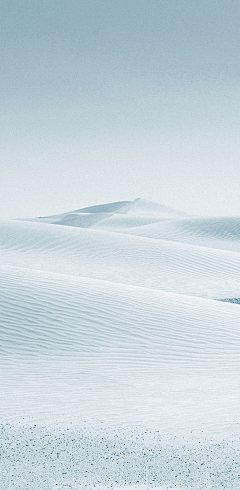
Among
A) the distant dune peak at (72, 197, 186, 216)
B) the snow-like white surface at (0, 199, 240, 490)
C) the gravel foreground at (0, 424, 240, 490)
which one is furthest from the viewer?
the distant dune peak at (72, 197, 186, 216)

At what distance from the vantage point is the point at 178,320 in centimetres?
963

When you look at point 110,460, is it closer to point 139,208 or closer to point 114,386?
point 114,386

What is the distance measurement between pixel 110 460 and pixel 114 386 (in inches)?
77.0

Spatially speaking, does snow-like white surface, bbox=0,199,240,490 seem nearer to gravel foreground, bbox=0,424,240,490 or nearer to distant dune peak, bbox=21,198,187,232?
gravel foreground, bbox=0,424,240,490

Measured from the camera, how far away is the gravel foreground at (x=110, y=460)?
4.43m

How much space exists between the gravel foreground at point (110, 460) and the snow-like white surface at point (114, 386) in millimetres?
11

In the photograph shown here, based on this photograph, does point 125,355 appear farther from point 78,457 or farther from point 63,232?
point 63,232

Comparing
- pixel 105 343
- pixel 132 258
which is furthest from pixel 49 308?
pixel 132 258

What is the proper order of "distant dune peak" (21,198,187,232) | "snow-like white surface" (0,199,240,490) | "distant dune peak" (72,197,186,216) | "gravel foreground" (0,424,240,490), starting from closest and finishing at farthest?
"gravel foreground" (0,424,240,490) → "snow-like white surface" (0,199,240,490) → "distant dune peak" (21,198,187,232) → "distant dune peak" (72,197,186,216)

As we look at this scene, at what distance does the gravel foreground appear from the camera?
4.43 meters

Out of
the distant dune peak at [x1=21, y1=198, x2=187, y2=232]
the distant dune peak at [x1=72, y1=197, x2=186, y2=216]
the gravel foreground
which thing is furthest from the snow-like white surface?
the distant dune peak at [x1=72, y1=197, x2=186, y2=216]

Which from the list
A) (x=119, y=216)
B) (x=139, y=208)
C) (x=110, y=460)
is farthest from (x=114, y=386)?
(x=139, y=208)

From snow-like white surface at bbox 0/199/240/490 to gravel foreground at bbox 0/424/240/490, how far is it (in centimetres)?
1

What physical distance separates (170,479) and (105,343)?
400cm
